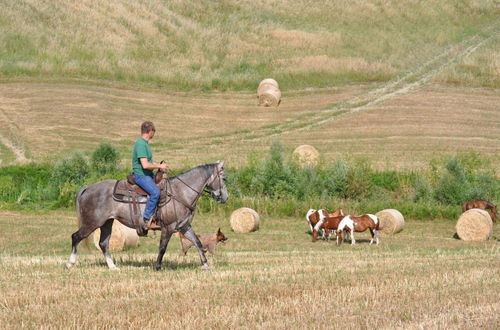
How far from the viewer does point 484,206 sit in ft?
104

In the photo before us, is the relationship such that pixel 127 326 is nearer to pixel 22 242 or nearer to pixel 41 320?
pixel 41 320

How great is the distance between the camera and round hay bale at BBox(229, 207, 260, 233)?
3072 cm

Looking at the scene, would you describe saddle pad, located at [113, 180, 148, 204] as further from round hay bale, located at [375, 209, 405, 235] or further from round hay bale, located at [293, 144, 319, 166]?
round hay bale, located at [293, 144, 319, 166]

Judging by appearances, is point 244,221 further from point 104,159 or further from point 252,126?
point 252,126

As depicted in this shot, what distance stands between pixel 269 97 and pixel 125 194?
138ft

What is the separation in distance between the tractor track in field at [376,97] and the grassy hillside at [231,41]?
148cm

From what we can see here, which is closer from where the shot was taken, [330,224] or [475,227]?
[330,224]

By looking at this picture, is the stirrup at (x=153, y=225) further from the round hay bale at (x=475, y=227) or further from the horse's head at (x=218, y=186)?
the round hay bale at (x=475, y=227)

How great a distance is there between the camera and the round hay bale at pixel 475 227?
28.2 m

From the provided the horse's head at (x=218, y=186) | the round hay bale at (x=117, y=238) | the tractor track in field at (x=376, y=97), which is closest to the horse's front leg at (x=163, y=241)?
the horse's head at (x=218, y=186)

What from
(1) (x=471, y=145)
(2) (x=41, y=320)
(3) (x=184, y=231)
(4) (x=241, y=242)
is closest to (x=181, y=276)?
(3) (x=184, y=231)

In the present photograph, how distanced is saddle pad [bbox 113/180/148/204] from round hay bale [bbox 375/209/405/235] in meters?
15.3

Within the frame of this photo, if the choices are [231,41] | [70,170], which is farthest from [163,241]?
[231,41]

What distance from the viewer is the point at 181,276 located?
15094mm
